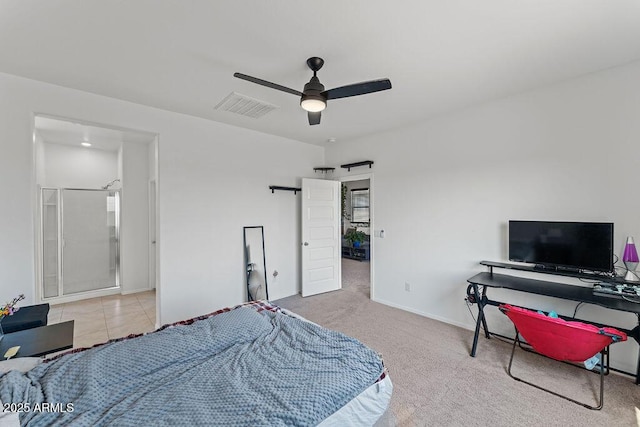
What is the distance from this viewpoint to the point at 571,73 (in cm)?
248

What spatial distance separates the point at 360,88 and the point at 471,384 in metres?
2.57

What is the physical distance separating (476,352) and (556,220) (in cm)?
155

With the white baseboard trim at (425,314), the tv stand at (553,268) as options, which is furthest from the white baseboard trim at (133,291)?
the tv stand at (553,268)

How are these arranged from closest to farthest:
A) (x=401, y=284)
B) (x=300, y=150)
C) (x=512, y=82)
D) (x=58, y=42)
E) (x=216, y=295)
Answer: (x=58, y=42)
(x=512, y=82)
(x=216, y=295)
(x=401, y=284)
(x=300, y=150)

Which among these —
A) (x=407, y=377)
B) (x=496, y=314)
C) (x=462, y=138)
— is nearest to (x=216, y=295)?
(x=407, y=377)

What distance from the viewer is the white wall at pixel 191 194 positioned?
8.13 ft

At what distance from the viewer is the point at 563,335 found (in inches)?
78.0

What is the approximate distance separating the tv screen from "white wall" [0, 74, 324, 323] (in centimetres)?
316

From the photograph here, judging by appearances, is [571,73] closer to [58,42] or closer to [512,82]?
[512,82]

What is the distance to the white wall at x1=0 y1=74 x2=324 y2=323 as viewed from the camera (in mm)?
2477

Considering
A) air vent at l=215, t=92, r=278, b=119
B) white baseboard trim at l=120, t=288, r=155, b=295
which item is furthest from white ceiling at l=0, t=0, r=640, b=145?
white baseboard trim at l=120, t=288, r=155, b=295

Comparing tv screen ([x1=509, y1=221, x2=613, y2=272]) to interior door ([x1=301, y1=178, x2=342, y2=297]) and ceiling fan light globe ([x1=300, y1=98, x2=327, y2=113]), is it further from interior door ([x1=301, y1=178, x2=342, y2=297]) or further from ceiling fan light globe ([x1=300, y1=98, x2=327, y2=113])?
interior door ([x1=301, y1=178, x2=342, y2=297])

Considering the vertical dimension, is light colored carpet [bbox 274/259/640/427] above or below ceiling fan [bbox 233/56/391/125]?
below

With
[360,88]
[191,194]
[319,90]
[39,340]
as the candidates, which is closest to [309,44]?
[319,90]
